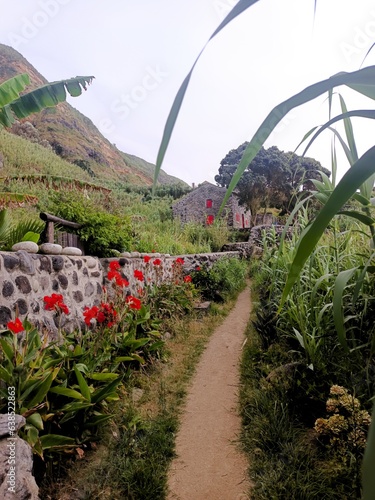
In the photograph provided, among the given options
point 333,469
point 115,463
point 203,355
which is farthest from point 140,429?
point 203,355

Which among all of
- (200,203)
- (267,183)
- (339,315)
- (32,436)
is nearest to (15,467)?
(32,436)

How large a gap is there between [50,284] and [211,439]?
92.9 inches

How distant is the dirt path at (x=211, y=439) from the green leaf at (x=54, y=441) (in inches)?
32.4

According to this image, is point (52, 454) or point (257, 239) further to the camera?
point (257, 239)

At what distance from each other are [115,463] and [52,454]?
1.52 ft

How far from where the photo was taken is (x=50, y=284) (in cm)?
345

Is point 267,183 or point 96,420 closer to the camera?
point 96,420

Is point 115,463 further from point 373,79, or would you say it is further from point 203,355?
point 373,79

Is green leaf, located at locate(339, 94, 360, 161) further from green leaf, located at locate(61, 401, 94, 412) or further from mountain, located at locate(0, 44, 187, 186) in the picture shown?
mountain, located at locate(0, 44, 187, 186)

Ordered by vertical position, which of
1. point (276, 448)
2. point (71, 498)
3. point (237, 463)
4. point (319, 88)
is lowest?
point (71, 498)

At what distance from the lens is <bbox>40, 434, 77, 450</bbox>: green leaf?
6.76ft

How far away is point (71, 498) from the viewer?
1989mm

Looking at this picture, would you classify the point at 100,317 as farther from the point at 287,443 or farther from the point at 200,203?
the point at 200,203

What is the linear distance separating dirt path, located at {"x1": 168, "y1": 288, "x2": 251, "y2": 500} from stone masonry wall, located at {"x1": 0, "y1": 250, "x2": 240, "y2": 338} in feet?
5.23
